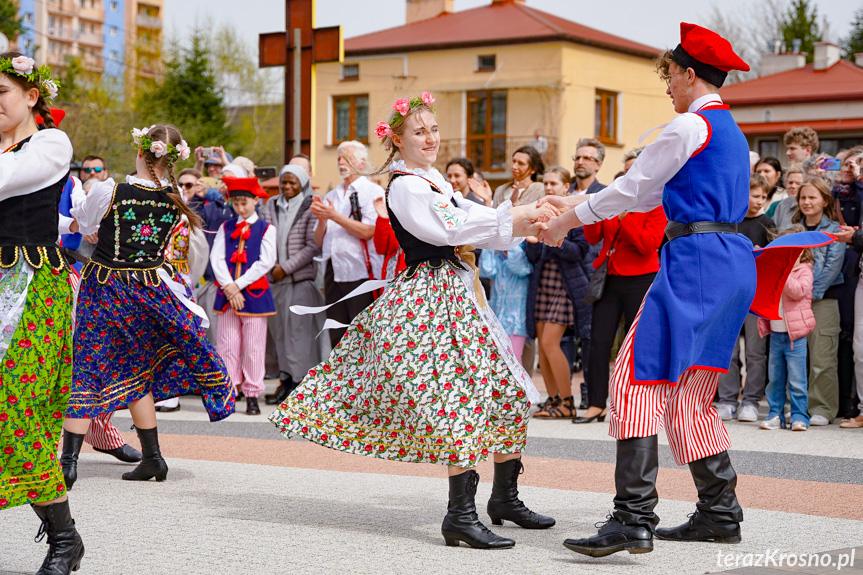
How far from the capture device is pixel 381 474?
21.3 feet

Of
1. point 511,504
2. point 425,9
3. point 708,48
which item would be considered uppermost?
point 425,9

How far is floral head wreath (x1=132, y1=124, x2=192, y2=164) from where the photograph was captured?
21.1ft

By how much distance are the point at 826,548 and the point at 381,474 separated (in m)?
2.81

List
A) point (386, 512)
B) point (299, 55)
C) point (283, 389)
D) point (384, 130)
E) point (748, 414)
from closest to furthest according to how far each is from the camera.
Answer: point (384, 130) < point (386, 512) < point (748, 414) < point (283, 389) < point (299, 55)

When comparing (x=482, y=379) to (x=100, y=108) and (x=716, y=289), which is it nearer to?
(x=716, y=289)

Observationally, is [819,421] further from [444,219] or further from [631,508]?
[444,219]

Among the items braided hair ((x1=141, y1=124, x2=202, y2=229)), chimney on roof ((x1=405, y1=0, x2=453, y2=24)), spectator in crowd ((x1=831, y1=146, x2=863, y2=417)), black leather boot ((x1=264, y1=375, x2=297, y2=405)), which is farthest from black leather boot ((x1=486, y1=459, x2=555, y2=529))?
chimney on roof ((x1=405, y1=0, x2=453, y2=24))

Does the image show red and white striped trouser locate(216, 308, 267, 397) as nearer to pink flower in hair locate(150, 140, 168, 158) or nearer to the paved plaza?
the paved plaza

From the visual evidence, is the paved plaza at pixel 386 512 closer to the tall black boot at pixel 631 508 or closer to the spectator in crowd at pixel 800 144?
the tall black boot at pixel 631 508

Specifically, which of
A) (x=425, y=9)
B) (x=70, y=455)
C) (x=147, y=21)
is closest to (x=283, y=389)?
(x=70, y=455)

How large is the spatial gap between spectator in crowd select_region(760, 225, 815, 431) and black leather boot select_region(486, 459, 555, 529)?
4.03 meters

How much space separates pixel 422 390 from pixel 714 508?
134cm

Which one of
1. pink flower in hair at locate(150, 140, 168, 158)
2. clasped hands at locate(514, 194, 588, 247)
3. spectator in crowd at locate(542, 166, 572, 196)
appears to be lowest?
clasped hands at locate(514, 194, 588, 247)

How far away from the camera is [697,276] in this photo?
14.9 ft
